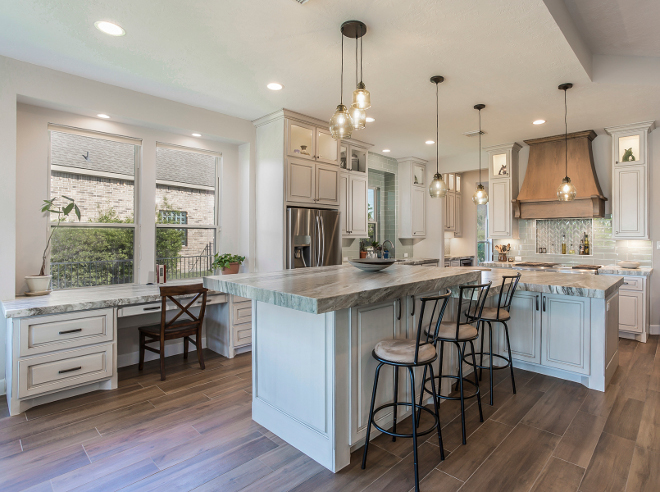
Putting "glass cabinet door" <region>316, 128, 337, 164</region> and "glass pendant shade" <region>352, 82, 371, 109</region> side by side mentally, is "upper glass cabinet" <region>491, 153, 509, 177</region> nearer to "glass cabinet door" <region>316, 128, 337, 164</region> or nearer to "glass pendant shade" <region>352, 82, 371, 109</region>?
"glass cabinet door" <region>316, 128, 337, 164</region>

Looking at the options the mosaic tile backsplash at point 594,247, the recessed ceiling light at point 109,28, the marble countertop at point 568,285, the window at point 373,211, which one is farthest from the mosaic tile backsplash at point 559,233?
the recessed ceiling light at point 109,28

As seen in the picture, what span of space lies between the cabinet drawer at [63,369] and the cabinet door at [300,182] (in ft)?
8.06

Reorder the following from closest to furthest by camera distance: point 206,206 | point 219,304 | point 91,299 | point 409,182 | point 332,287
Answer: point 332,287, point 91,299, point 219,304, point 206,206, point 409,182

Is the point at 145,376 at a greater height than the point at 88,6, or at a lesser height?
lesser

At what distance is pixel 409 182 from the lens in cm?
684

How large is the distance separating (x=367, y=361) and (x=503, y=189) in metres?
4.97

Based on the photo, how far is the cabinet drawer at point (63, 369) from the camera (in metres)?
2.73

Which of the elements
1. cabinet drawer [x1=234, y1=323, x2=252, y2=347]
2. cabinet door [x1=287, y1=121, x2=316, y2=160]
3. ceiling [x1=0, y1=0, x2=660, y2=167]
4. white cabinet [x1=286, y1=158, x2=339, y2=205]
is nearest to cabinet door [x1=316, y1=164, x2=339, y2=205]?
white cabinet [x1=286, y1=158, x2=339, y2=205]

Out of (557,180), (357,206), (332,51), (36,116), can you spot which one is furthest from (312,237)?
(557,180)

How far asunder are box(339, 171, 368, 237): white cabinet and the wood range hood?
97.0 inches

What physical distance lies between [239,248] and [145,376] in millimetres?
1916

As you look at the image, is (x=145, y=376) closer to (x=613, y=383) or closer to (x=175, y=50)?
(x=175, y=50)

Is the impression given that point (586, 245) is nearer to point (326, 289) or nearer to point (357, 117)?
point (357, 117)

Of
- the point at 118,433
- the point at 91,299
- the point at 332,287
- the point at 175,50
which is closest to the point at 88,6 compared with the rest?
the point at 175,50
